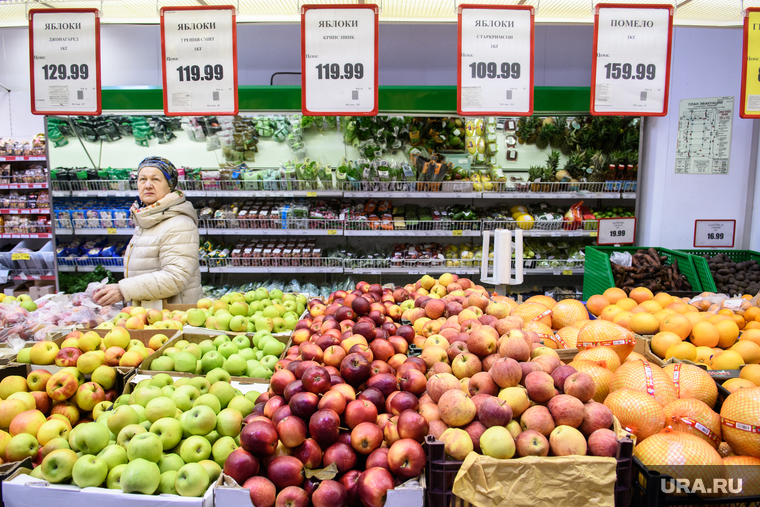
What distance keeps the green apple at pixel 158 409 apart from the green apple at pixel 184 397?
62 millimetres

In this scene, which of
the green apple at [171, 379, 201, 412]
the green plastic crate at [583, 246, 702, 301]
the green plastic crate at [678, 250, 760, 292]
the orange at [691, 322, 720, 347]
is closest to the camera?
the green apple at [171, 379, 201, 412]

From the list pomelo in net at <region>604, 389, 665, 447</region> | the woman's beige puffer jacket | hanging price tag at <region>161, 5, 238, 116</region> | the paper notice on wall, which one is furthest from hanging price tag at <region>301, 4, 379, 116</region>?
the paper notice on wall

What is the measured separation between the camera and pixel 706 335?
7.51 feet

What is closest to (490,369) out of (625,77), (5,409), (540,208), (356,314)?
(356,314)

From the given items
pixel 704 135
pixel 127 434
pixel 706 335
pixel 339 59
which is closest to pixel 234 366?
pixel 127 434

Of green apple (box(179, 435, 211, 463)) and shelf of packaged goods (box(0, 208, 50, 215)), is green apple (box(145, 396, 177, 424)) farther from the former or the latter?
shelf of packaged goods (box(0, 208, 50, 215))

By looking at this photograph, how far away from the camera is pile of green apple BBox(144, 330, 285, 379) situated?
77.9 inches

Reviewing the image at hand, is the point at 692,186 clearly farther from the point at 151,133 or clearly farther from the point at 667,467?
the point at 151,133

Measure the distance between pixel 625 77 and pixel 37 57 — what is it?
4.12m

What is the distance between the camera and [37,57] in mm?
3188

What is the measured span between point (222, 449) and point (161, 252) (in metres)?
2.05

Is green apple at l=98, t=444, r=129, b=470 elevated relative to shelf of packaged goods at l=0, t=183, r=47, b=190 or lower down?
lower down

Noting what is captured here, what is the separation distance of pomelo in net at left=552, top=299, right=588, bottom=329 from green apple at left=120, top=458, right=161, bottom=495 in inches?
81.1

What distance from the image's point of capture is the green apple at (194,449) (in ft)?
4.71
